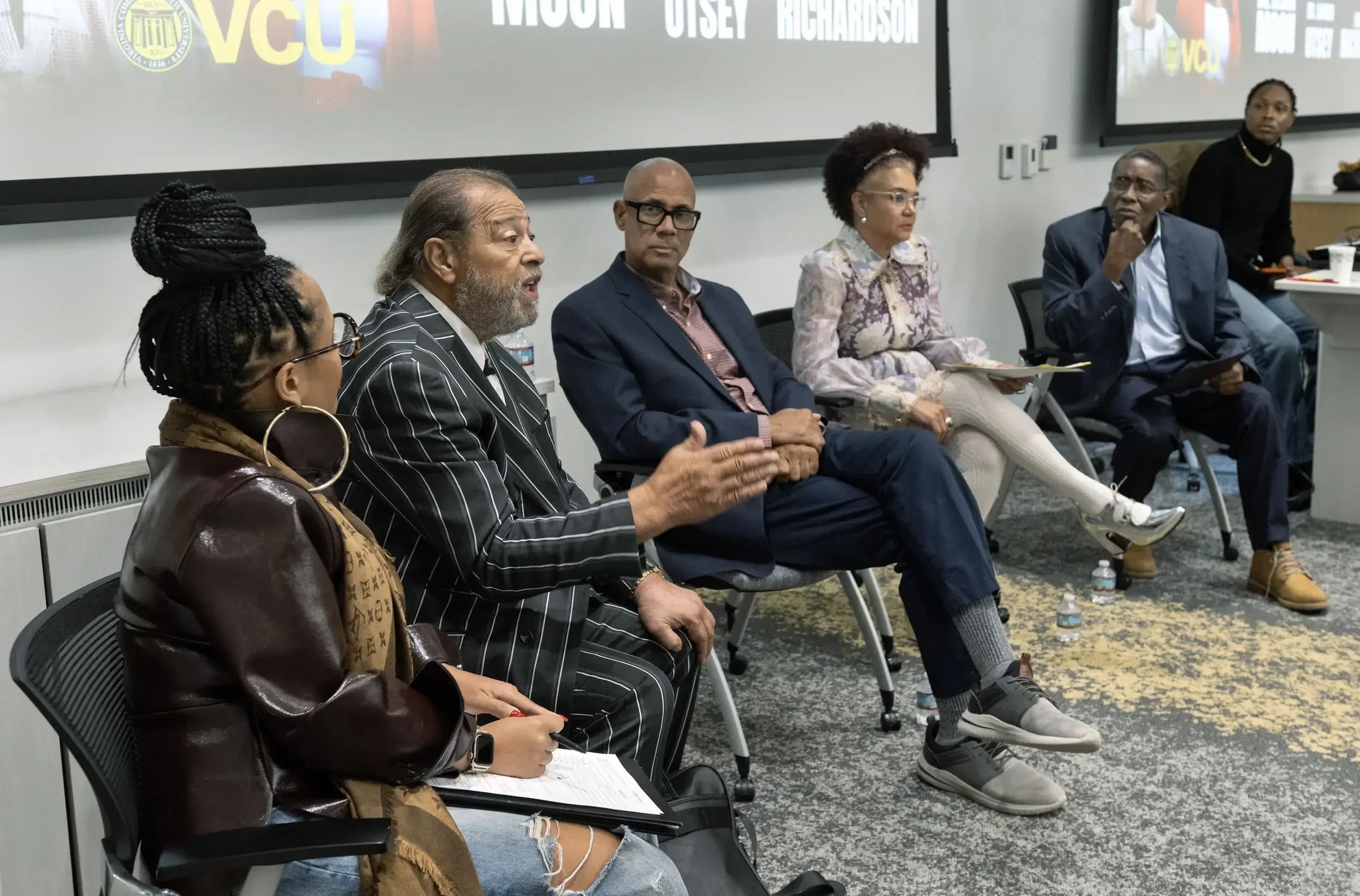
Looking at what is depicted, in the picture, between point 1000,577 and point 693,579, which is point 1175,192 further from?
point 693,579

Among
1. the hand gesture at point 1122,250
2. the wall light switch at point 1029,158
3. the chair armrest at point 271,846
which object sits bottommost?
the chair armrest at point 271,846

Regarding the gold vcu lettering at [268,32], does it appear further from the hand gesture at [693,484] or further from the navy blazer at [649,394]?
the hand gesture at [693,484]

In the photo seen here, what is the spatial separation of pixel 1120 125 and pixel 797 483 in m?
3.61

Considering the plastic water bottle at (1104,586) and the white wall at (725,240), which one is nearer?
the white wall at (725,240)

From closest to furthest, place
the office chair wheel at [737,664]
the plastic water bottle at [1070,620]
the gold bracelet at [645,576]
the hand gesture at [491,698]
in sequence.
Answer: the hand gesture at [491,698] → the gold bracelet at [645,576] → the office chair wheel at [737,664] → the plastic water bottle at [1070,620]

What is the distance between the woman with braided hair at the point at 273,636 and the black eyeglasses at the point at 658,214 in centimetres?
153

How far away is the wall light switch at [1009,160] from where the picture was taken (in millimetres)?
5246

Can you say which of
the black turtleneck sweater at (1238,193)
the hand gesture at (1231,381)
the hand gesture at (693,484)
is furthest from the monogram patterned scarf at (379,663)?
the black turtleneck sweater at (1238,193)

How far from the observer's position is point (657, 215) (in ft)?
9.67

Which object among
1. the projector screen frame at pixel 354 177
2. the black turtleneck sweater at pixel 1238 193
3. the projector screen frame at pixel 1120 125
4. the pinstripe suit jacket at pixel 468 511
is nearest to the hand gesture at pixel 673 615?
the pinstripe suit jacket at pixel 468 511

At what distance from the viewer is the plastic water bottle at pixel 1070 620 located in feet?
11.5

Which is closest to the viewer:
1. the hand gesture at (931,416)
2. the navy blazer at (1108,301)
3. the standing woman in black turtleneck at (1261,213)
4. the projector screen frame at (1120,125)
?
the hand gesture at (931,416)

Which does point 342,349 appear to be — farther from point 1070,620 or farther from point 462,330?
point 1070,620

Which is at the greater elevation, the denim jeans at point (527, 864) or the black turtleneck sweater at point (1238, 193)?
the black turtleneck sweater at point (1238, 193)
